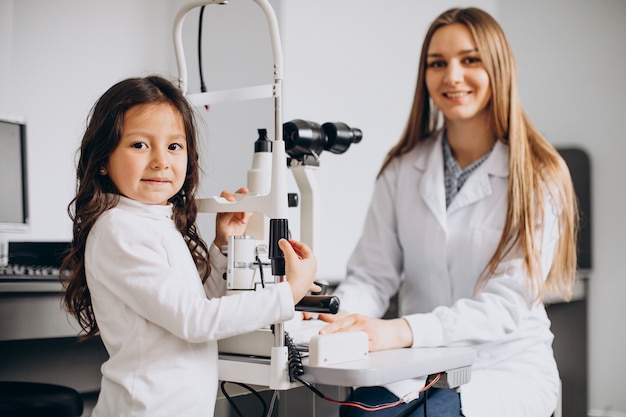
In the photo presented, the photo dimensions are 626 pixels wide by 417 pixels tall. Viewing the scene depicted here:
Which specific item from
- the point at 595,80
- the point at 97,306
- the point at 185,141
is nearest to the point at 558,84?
the point at 595,80

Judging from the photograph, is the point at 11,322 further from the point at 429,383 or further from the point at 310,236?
the point at 429,383

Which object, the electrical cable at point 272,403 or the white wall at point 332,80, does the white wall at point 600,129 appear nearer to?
the white wall at point 332,80

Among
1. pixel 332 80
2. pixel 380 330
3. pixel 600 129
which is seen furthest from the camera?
pixel 600 129

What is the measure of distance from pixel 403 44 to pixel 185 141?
2.19 meters

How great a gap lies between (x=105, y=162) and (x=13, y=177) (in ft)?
3.72

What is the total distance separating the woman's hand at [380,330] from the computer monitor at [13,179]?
1253mm

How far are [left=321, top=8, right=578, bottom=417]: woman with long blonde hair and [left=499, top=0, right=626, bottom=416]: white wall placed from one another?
1319 millimetres

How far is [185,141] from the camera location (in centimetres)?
112

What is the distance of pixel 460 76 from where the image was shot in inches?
64.7

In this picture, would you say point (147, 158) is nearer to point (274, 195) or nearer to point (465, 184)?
point (274, 195)

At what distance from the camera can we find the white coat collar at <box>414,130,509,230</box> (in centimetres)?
164

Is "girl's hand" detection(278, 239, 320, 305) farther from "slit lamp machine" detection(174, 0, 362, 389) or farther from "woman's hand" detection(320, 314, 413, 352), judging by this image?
"woman's hand" detection(320, 314, 413, 352)

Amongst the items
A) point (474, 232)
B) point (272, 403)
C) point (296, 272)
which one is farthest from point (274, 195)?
point (474, 232)

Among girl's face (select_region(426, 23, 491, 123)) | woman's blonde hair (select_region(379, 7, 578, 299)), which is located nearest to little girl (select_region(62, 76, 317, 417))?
woman's blonde hair (select_region(379, 7, 578, 299))
